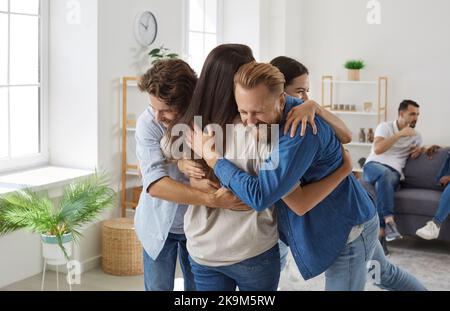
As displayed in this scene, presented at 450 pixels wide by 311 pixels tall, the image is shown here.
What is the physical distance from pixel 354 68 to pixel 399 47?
508mm

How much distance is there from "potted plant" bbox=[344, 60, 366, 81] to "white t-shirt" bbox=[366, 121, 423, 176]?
118 centimetres

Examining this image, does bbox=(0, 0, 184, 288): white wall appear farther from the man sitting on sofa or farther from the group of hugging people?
the group of hugging people

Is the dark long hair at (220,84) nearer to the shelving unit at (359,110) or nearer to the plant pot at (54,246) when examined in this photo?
the plant pot at (54,246)

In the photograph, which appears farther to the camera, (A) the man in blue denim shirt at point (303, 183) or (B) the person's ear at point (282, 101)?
(B) the person's ear at point (282, 101)

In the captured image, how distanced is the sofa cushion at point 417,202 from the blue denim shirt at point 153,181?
3.52m

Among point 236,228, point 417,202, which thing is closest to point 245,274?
point 236,228

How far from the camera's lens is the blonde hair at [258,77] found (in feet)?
6.51

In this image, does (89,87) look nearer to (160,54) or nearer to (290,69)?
(160,54)

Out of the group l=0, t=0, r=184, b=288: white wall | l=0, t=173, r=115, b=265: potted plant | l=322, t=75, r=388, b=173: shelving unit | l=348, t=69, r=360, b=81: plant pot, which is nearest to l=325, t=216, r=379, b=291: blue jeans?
l=0, t=173, r=115, b=265: potted plant

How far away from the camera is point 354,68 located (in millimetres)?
7168

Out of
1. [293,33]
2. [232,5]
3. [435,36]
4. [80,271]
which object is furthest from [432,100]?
[80,271]

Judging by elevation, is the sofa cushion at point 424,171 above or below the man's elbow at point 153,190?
below

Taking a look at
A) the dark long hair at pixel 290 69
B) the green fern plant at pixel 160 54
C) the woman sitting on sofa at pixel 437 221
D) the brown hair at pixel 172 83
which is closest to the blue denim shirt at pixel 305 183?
the brown hair at pixel 172 83
